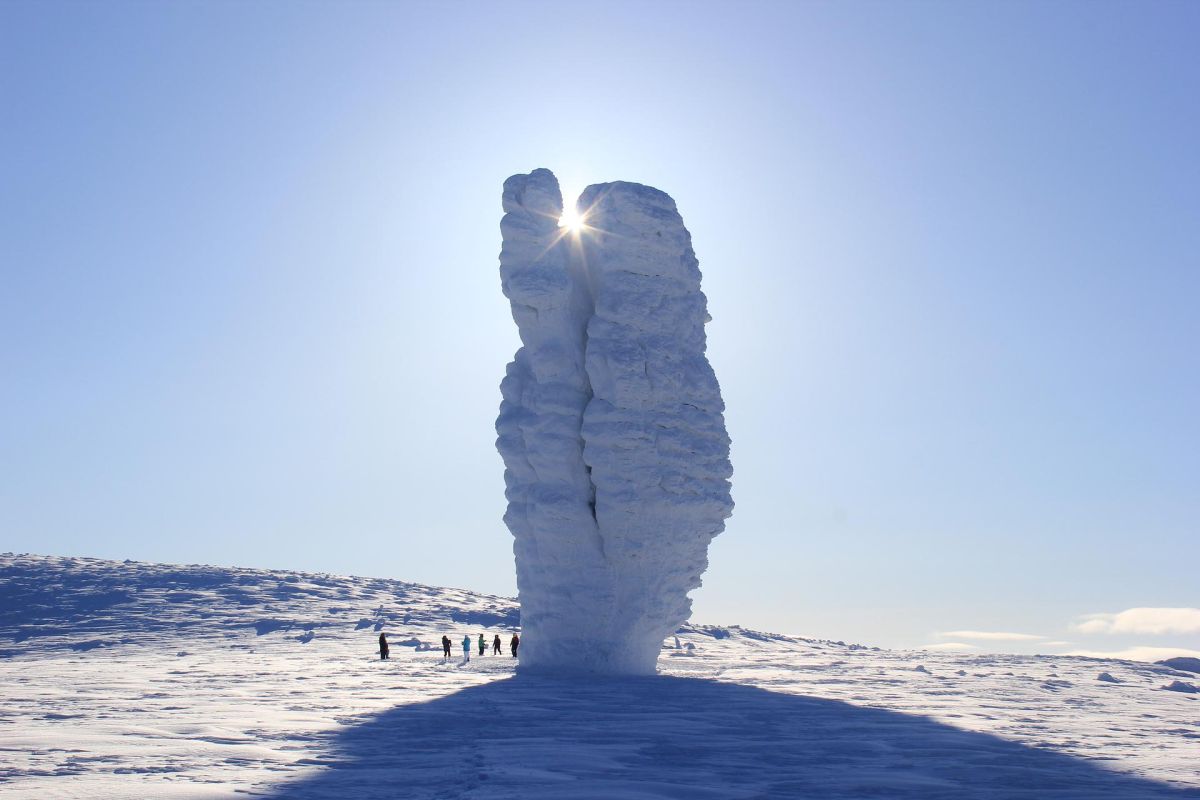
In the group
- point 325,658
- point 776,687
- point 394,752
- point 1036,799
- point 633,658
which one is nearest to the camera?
point 1036,799

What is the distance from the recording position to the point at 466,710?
14.9m

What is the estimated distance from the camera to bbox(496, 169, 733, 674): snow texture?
2197cm

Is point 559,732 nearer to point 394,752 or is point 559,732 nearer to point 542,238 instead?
point 394,752

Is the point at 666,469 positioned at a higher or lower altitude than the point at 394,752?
higher

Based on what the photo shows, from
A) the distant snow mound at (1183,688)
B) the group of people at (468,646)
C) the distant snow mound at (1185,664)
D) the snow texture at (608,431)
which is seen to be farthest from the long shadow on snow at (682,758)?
the distant snow mound at (1185,664)

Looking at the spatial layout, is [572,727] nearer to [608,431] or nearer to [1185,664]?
[608,431]

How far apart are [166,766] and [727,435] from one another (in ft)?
51.7

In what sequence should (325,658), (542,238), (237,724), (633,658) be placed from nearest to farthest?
(237,724), (633,658), (542,238), (325,658)

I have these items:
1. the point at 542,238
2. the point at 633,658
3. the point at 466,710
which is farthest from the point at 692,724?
the point at 542,238

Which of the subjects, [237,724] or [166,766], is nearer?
[166,766]

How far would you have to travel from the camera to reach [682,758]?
10906 mm

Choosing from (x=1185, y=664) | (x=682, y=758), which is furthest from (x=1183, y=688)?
(x=682, y=758)

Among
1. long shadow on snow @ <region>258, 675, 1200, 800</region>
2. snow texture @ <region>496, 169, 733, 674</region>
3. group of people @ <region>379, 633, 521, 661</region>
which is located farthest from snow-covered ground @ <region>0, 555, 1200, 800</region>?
snow texture @ <region>496, 169, 733, 674</region>

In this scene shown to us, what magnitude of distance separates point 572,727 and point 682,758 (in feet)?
8.85
